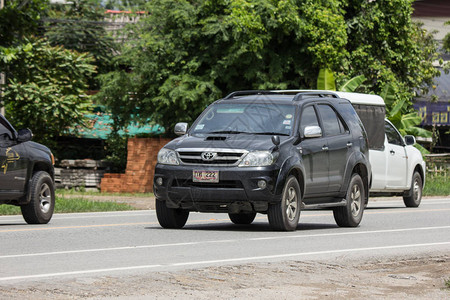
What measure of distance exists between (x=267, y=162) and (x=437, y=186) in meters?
18.8

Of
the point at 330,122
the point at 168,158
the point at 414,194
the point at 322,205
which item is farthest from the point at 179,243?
the point at 414,194

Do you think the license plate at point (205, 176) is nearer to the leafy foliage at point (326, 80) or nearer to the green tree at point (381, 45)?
the leafy foliage at point (326, 80)

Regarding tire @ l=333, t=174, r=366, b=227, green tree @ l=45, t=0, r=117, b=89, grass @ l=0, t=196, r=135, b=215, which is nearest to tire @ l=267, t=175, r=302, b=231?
tire @ l=333, t=174, r=366, b=227

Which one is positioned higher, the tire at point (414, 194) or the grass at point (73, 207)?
the tire at point (414, 194)

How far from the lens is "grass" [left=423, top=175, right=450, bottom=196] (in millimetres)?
28969

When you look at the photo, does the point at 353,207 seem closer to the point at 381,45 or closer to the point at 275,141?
the point at 275,141

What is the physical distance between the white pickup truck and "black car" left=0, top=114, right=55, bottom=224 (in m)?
7.34

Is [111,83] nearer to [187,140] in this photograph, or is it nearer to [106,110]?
[106,110]

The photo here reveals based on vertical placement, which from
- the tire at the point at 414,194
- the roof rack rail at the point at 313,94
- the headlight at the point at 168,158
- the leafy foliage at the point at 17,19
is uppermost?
the leafy foliage at the point at 17,19

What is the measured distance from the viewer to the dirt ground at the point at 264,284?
7.87 m

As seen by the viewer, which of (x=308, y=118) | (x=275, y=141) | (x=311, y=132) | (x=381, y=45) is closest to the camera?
(x=275, y=141)

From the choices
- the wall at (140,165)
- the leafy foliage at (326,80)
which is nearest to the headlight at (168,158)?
the leafy foliage at (326,80)

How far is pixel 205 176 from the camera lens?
13.4m

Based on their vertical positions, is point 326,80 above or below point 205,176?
above
